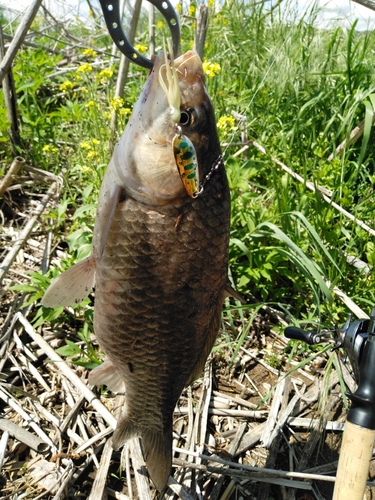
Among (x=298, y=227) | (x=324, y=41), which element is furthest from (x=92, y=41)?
(x=298, y=227)

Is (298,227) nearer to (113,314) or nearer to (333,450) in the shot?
(333,450)

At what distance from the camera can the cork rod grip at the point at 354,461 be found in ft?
4.64

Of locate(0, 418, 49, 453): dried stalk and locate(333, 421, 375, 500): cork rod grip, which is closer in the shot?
locate(333, 421, 375, 500): cork rod grip

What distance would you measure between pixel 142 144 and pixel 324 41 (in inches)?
163

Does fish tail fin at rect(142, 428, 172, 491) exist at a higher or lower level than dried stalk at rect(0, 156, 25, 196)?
lower

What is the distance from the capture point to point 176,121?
137 cm

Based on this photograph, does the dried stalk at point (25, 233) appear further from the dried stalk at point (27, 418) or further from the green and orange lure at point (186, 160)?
the green and orange lure at point (186, 160)

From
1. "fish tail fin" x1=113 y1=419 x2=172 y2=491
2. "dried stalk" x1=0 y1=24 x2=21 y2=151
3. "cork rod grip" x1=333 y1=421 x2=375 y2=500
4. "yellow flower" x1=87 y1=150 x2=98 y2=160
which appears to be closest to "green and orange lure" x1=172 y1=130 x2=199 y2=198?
"cork rod grip" x1=333 y1=421 x2=375 y2=500

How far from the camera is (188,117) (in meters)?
1.46

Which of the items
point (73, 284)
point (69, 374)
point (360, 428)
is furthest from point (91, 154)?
point (360, 428)

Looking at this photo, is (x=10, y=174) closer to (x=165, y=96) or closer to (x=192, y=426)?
(x=192, y=426)

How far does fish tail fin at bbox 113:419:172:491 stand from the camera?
201 centimetres

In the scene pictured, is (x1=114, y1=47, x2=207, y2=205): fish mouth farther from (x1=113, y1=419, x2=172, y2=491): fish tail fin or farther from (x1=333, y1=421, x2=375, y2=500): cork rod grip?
(x1=113, y1=419, x2=172, y2=491): fish tail fin

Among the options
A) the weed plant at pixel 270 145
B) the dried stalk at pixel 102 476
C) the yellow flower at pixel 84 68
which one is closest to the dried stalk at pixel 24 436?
the dried stalk at pixel 102 476
